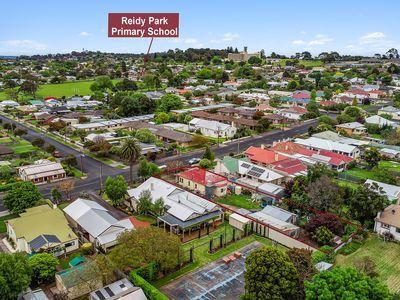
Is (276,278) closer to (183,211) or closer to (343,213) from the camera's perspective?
(183,211)

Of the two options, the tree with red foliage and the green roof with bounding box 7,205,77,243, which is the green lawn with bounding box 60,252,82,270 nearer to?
the green roof with bounding box 7,205,77,243

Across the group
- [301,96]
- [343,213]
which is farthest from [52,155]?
[301,96]

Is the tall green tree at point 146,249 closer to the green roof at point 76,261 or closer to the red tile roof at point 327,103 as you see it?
the green roof at point 76,261

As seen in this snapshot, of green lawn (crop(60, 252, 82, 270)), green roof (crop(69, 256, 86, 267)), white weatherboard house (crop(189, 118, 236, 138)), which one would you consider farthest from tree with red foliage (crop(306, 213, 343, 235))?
white weatherboard house (crop(189, 118, 236, 138))

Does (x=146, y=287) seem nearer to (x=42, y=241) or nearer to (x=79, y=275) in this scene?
(x=79, y=275)

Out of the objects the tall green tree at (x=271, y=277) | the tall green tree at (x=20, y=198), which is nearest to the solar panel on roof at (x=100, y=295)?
the tall green tree at (x=271, y=277)

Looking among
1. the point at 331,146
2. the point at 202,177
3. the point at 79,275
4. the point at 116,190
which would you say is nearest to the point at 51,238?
the point at 79,275
